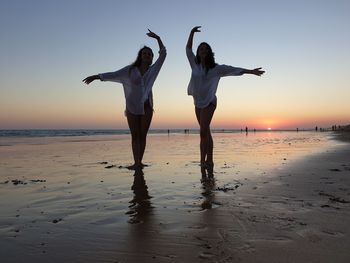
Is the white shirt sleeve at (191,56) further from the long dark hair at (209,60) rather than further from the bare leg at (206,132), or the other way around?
the bare leg at (206,132)

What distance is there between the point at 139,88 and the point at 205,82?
138cm

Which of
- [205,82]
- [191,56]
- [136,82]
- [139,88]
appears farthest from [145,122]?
[191,56]

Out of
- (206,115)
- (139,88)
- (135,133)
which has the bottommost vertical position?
(135,133)

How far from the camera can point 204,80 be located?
7.77 m

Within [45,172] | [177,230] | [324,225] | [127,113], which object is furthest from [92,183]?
[324,225]

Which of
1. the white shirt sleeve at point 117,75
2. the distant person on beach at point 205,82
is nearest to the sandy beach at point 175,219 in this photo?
the distant person on beach at point 205,82

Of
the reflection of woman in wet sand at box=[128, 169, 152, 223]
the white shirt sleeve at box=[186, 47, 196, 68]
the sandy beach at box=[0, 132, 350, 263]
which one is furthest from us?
the white shirt sleeve at box=[186, 47, 196, 68]

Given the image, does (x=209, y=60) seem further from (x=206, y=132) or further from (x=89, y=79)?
(x=89, y=79)

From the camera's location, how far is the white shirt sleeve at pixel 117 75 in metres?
7.22

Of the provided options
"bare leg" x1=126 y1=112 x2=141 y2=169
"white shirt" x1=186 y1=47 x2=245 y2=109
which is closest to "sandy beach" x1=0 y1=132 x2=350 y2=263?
"bare leg" x1=126 y1=112 x2=141 y2=169

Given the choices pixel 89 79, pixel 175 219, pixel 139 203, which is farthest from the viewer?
pixel 89 79

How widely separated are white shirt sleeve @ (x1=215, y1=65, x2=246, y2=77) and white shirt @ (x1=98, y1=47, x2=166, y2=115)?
1157 millimetres

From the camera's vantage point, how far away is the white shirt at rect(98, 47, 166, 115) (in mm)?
7336

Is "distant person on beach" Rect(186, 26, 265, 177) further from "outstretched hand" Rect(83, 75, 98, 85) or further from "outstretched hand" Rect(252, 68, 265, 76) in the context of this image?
"outstretched hand" Rect(83, 75, 98, 85)
